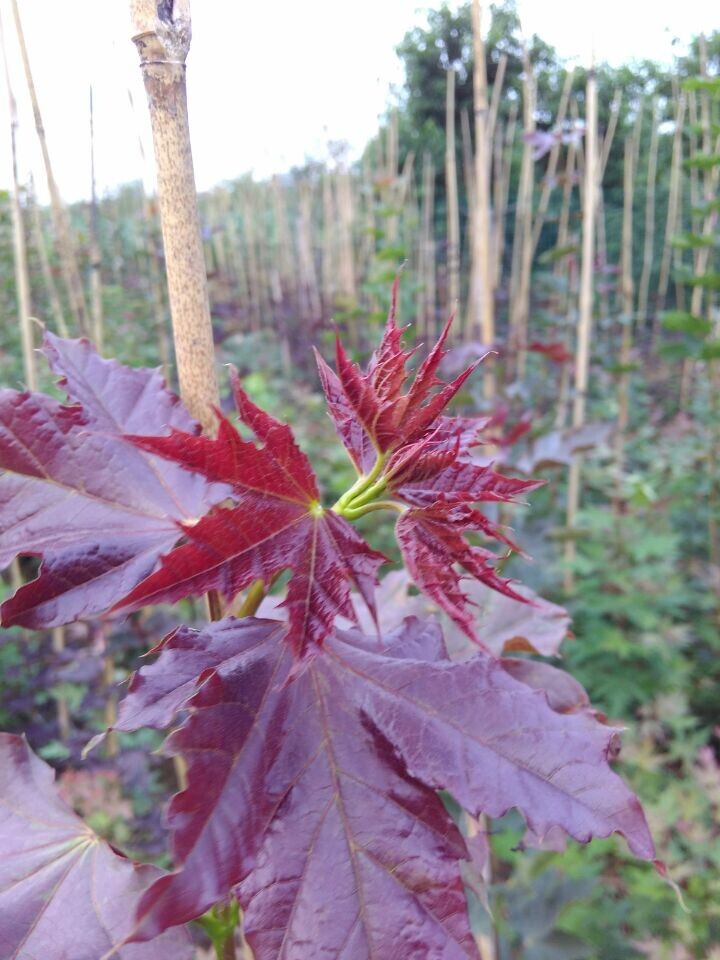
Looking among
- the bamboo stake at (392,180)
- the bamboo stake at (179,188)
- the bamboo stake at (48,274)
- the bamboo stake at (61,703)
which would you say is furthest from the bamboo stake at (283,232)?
the bamboo stake at (179,188)

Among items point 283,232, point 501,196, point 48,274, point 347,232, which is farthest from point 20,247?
point 283,232

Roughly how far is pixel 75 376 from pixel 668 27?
12.2ft

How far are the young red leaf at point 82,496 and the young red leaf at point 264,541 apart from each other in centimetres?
7

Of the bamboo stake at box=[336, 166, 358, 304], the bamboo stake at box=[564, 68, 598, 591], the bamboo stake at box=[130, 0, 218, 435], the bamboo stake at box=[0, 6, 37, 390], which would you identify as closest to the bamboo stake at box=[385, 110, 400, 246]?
the bamboo stake at box=[336, 166, 358, 304]

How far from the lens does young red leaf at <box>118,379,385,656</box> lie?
1.26 feet

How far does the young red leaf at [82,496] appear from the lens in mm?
463

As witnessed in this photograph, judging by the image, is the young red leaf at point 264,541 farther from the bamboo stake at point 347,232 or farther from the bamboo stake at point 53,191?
the bamboo stake at point 347,232

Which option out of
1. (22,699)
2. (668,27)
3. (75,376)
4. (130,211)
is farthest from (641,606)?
(130,211)

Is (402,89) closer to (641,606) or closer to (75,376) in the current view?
→ (641,606)

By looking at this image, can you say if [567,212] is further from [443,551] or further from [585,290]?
[443,551]

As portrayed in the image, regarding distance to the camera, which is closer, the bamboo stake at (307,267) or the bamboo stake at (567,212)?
the bamboo stake at (567,212)

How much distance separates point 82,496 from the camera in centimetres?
50

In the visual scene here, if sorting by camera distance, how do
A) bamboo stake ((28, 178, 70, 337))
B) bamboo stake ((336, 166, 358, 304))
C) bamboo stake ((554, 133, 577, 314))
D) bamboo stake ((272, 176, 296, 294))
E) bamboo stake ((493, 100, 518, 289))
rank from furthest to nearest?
1. bamboo stake ((272, 176, 296, 294))
2. bamboo stake ((336, 166, 358, 304))
3. bamboo stake ((493, 100, 518, 289))
4. bamboo stake ((554, 133, 577, 314))
5. bamboo stake ((28, 178, 70, 337))

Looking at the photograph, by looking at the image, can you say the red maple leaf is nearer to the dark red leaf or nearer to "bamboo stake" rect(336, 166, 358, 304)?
the dark red leaf
